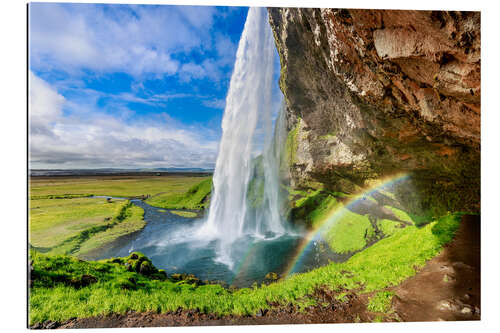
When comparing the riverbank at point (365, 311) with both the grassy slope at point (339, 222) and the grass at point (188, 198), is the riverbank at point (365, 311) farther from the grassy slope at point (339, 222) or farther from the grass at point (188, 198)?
the grass at point (188, 198)

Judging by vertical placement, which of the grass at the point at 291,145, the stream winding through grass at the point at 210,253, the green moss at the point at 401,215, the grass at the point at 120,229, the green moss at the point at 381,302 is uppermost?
the grass at the point at 291,145

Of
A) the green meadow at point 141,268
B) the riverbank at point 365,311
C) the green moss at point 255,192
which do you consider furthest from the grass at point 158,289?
the green moss at point 255,192

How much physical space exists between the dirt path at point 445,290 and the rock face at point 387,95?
2.51 meters

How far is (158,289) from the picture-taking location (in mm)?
4219

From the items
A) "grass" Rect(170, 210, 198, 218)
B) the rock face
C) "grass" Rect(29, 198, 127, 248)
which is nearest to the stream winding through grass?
"grass" Rect(29, 198, 127, 248)

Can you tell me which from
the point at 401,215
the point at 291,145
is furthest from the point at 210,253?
the point at 401,215

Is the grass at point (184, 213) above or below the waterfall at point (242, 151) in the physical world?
below

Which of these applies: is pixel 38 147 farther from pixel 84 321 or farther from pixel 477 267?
pixel 477 267

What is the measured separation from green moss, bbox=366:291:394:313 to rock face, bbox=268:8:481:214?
367 centimetres

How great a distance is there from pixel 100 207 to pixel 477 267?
1221 cm

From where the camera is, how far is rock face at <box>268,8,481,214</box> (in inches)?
117

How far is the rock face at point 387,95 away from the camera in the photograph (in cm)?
297

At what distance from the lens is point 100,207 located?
7.95 meters
